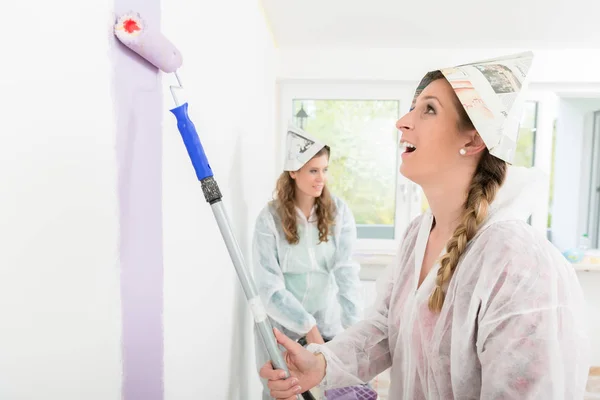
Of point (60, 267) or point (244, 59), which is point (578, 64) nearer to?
point (244, 59)

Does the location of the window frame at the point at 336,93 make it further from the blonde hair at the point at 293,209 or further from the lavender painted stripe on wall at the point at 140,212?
the lavender painted stripe on wall at the point at 140,212

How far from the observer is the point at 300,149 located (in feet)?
5.78

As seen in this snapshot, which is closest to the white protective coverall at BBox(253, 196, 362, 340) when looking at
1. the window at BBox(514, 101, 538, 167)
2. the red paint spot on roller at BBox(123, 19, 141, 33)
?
the red paint spot on roller at BBox(123, 19, 141, 33)

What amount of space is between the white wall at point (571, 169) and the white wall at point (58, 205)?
10.5ft

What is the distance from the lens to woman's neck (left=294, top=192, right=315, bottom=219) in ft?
5.83

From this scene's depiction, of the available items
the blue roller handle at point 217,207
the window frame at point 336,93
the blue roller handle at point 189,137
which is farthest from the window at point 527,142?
the blue roller handle at point 189,137

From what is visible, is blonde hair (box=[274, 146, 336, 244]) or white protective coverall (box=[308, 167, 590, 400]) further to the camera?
blonde hair (box=[274, 146, 336, 244])

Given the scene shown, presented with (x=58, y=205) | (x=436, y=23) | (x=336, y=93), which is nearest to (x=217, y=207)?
(x=58, y=205)

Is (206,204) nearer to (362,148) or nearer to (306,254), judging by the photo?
(306,254)

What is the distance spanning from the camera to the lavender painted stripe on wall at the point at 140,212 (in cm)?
57

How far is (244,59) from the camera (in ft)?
4.83

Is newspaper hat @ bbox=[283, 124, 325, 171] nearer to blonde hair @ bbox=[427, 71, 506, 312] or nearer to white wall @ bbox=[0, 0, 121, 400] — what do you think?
blonde hair @ bbox=[427, 71, 506, 312]

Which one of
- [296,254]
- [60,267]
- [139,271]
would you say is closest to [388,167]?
[296,254]

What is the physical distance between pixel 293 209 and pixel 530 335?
3.74 feet
